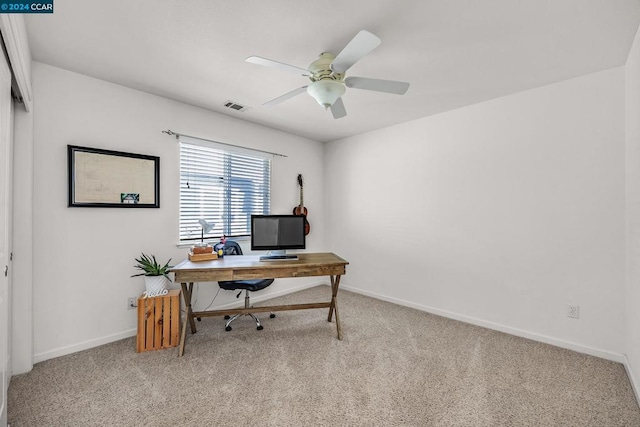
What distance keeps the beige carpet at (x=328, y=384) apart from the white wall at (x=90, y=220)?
0.88 ft

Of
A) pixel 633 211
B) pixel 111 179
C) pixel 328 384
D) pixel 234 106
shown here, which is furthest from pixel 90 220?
pixel 633 211

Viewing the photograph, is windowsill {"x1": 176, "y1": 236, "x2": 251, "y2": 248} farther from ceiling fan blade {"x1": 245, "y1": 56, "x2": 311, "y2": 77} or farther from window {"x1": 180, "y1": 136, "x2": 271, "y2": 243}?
ceiling fan blade {"x1": 245, "y1": 56, "x2": 311, "y2": 77}

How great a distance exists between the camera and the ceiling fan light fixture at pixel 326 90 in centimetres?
205

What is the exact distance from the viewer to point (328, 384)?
6.58 feet

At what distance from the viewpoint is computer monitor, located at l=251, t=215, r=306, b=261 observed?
289cm

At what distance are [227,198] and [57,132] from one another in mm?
1703

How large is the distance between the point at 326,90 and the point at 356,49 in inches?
17.2

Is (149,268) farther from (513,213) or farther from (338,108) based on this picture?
(513,213)

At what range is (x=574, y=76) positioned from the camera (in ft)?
8.16

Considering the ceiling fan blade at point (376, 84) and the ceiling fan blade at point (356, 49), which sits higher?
the ceiling fan blade at point (356, 49)

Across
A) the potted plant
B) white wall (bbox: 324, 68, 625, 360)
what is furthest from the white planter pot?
white wall (bbox: 324, 68, 625, 360)

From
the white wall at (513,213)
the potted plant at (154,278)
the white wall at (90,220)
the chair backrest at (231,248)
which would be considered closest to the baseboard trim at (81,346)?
the white wall at (90,220)

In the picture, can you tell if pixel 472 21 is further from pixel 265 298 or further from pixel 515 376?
pixel 265 298

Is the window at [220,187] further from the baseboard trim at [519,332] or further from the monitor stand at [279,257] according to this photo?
the baseboard trim at [519,332]
